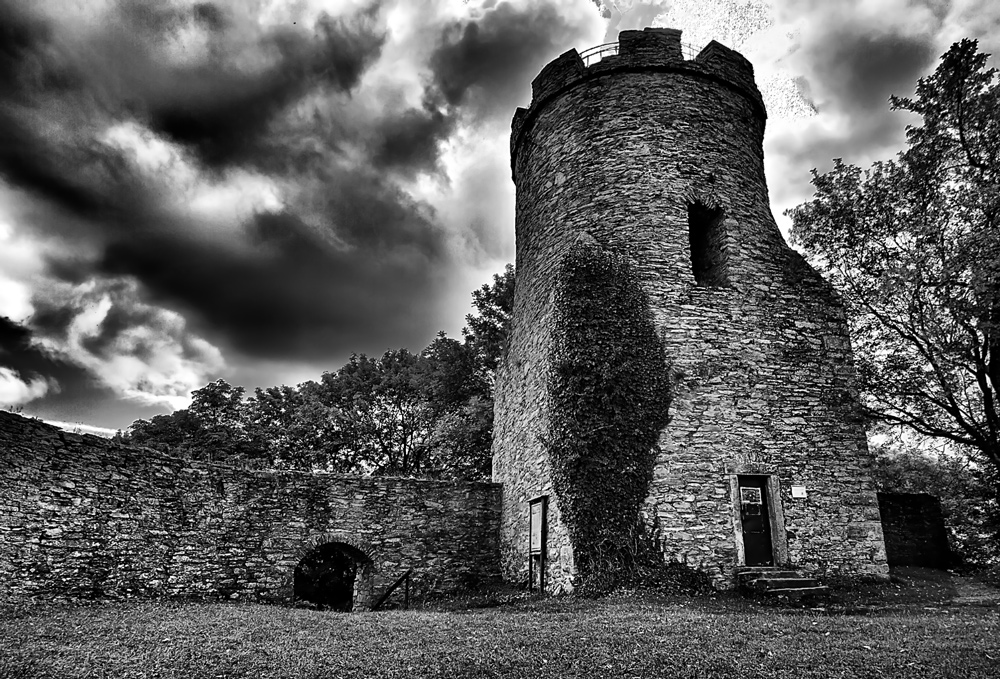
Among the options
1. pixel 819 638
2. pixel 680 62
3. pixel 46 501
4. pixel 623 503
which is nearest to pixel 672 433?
pixel 623 503

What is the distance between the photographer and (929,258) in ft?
40.4

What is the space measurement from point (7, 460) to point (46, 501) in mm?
921

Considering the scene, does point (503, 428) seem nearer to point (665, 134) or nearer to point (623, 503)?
point (623, 503)

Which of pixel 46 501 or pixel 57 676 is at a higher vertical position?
pixel 46 501

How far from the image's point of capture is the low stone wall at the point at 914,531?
15406 mm

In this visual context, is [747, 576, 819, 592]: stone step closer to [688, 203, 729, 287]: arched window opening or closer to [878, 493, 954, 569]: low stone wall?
[688, 203, 729, 287]: arched window opening

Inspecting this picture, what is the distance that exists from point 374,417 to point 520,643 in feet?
70.4

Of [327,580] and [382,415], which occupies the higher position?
[382,415]

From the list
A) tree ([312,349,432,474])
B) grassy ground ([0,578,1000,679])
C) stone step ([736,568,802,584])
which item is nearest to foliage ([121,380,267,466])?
tree ([312,349,432,474])

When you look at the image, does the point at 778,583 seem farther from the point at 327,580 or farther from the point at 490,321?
the point at 490,321

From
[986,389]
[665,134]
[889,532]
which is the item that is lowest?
[889,532]

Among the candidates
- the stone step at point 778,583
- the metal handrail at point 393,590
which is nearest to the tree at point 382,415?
the metal handrail at point 393,590

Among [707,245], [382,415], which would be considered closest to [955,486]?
[707,245]

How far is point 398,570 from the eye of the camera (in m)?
14.0
